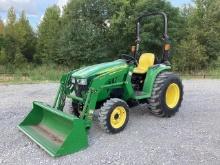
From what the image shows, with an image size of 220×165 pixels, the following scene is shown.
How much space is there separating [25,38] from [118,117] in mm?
29272

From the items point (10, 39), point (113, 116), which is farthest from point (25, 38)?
point (113, 116)

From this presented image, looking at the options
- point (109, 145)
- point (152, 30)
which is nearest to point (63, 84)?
point (109, 145)

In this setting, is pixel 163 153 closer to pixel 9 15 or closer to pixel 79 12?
pixel 79 12

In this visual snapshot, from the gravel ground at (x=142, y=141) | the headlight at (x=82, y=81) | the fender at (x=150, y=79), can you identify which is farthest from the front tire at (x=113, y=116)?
the fender at (x=150, y=79)

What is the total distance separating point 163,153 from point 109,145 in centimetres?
87

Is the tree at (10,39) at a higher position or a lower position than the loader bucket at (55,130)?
higher

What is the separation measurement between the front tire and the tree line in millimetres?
20579

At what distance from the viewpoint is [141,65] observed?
288 inches

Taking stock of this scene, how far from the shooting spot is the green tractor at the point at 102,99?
5.41 metres

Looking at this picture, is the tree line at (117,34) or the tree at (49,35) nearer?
the tree line at (117,34)

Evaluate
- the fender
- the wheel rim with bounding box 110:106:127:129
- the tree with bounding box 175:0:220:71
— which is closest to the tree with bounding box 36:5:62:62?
the tree with bounding box 175:0:220:71

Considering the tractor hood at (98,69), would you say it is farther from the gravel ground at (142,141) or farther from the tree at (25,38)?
the tree at (25,38)

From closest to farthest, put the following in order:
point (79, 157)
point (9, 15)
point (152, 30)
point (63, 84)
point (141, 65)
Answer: point (79, 157) < point (63, 84) < point (141, 65) < point (152, 30) < point (9, 15)

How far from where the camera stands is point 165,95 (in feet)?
22.9
